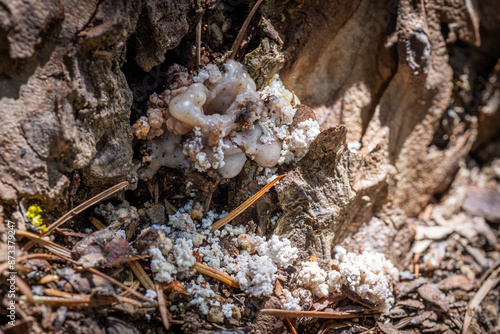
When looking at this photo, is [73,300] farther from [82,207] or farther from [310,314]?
[310,314]

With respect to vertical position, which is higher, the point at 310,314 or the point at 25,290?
the point at 25,290

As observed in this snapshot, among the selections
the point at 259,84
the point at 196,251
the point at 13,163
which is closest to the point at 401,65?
the point at 259,84

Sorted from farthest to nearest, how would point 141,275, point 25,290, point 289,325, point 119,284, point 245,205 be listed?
point 245,205 < point 289,325 < point 141,275 < point 119,284 < point 25,290

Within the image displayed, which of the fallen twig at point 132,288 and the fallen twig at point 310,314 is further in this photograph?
the fallen twig at point 310,314

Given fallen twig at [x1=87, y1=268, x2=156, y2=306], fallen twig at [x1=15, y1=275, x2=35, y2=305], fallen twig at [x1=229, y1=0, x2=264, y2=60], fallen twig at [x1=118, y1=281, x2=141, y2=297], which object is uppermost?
fallen twig at [x1=229, y1=0, x2=264, y2=60]

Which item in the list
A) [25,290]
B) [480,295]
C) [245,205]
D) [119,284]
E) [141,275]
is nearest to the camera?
[25,290]

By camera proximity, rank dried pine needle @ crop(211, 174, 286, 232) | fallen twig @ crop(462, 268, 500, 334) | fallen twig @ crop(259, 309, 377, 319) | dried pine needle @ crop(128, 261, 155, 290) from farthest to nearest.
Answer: fallen twig @ crop(462, 268, 500, 334)
dried pine needle @ crop(211, 174, 286, 232)
fallen twig @ crop(259, 309, 377, 319)
dried pine needle @ crop(128, 261, 155, 290)

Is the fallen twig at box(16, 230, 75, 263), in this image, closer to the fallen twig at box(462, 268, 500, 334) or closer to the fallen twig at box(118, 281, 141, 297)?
the fallen twig at box(118, 281, 141, 297)


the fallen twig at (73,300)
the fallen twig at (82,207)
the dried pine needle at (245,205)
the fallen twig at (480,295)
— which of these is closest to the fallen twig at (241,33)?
the dried pine needle at (245,205)

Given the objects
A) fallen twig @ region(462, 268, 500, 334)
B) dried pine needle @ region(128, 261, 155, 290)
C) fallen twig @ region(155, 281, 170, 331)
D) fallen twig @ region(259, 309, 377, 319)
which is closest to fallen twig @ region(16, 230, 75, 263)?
dried pine needle @ region(128, 261, 155, 290)

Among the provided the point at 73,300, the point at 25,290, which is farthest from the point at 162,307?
the point at 25,290

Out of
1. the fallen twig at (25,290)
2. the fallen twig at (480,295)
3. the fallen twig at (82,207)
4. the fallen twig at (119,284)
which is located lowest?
the fallen twig at (480,295)

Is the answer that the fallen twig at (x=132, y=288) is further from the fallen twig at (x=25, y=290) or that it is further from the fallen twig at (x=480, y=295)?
the fallen twig at (x=480, y=295)
